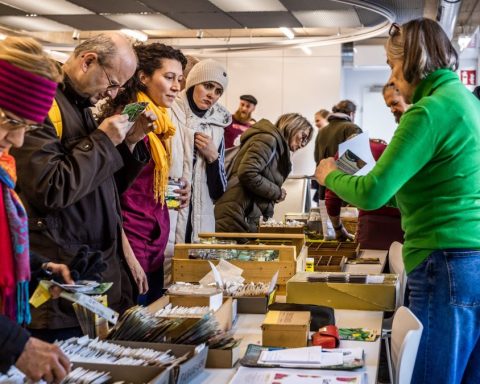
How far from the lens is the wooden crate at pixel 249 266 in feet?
9.53

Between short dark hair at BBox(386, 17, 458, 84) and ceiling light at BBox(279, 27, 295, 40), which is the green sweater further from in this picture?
ceiling light at BBox(279, 27, 295, 40)

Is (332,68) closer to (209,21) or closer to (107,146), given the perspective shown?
(209,21)

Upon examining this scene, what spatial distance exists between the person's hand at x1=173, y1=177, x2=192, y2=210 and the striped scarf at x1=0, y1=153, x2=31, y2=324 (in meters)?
1.58

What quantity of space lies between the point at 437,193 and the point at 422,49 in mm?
436

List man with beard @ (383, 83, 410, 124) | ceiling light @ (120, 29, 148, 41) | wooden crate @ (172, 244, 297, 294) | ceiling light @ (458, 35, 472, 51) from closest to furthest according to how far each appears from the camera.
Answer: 1. wooden crate @ (172, 244, 297, 294)
2. man with beard @ (383, 83, 410, 124)
3. ceiling light @ (120, 29, 148, 41)
4. ceiling light @ (458, 35, 472, 51)

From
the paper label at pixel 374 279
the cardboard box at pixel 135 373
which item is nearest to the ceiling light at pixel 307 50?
the paper label at pixel 374 279

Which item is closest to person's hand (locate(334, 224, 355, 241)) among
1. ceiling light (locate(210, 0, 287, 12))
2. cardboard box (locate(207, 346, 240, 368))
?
cardboard box (locate(207, 346, 240, 368))

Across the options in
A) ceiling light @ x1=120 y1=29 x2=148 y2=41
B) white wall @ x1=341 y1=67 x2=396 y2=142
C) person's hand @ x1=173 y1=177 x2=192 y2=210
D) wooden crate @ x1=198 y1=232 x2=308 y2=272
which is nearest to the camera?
person's hand @ x1=173 y1=177 x2=192 y2=210

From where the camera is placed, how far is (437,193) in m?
2.25

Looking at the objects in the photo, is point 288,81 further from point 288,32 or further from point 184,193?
point 184,193

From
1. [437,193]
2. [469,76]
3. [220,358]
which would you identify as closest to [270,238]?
[437,193]

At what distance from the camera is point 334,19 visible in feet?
32.4

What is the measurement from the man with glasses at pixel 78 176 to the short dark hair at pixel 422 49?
86 cm

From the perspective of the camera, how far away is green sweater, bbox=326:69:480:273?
215 cm
